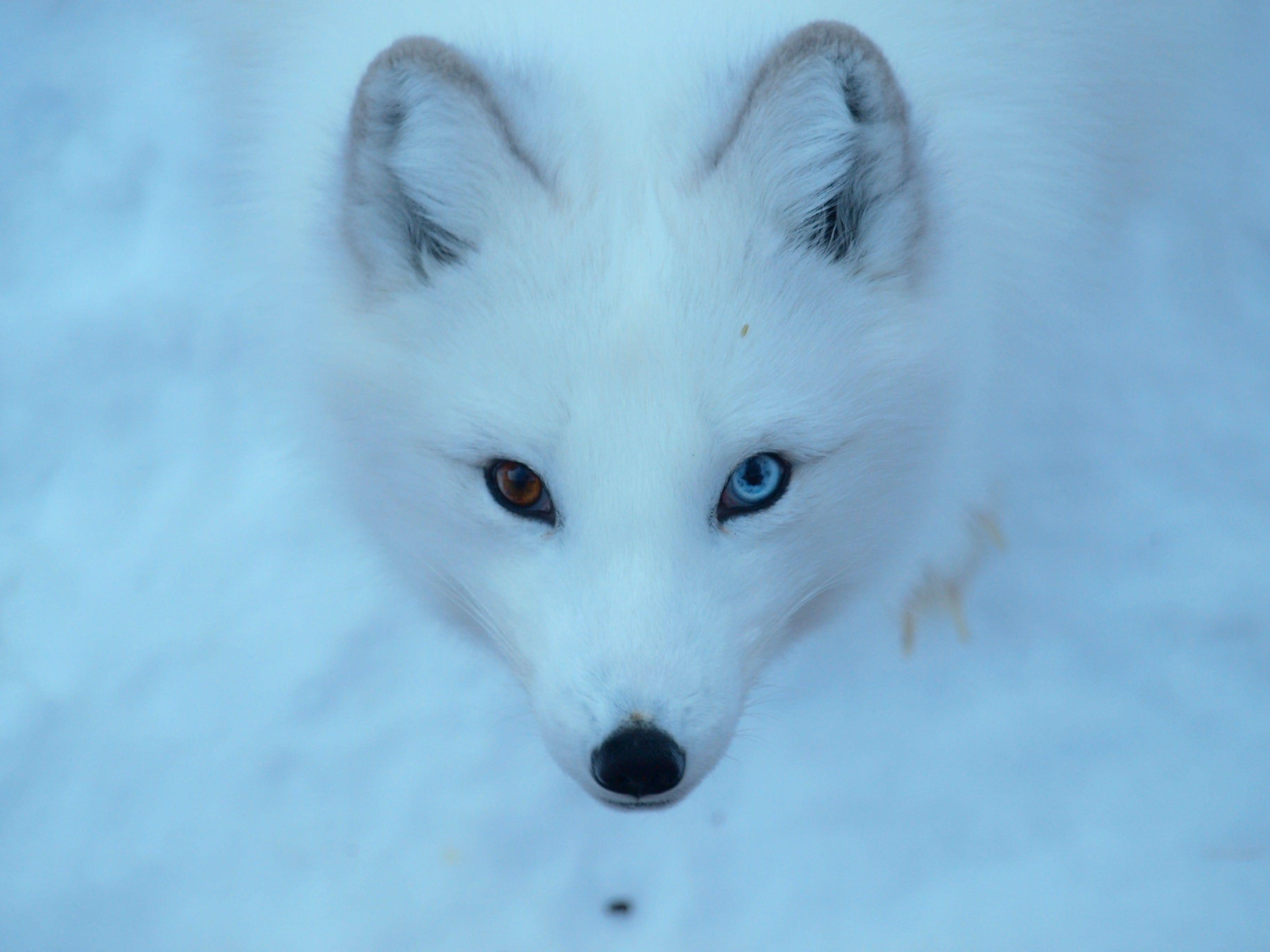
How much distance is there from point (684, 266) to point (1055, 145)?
1145 mm

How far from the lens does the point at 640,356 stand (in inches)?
62.7

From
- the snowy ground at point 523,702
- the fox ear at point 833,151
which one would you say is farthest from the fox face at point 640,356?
the snowy ground at point 523,702

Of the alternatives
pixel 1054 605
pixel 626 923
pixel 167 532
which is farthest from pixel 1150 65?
pixel 167 532

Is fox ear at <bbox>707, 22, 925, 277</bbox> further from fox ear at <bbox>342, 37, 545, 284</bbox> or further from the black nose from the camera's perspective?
the black nose

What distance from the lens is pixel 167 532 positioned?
2.90m

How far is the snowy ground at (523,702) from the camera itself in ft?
8.07

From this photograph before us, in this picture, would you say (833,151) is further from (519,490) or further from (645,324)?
(519,490)

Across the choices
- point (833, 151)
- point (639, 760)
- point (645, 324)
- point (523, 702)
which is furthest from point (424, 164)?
point (523, 702)

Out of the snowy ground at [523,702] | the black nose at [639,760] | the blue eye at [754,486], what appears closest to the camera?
the black nose at [639,760]

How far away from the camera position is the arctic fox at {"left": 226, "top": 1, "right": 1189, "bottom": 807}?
159 cm

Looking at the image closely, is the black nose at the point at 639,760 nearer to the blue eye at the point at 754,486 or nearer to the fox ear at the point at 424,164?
the blue eye at the point at 754,486

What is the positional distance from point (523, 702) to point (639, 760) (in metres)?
1.16

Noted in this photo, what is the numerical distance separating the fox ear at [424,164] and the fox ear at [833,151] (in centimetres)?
37

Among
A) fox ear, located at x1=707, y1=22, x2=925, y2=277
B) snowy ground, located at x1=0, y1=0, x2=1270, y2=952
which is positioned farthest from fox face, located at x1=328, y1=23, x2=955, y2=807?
snowy ground, located at x1=0, y1=0, x2=1270, y2=952
